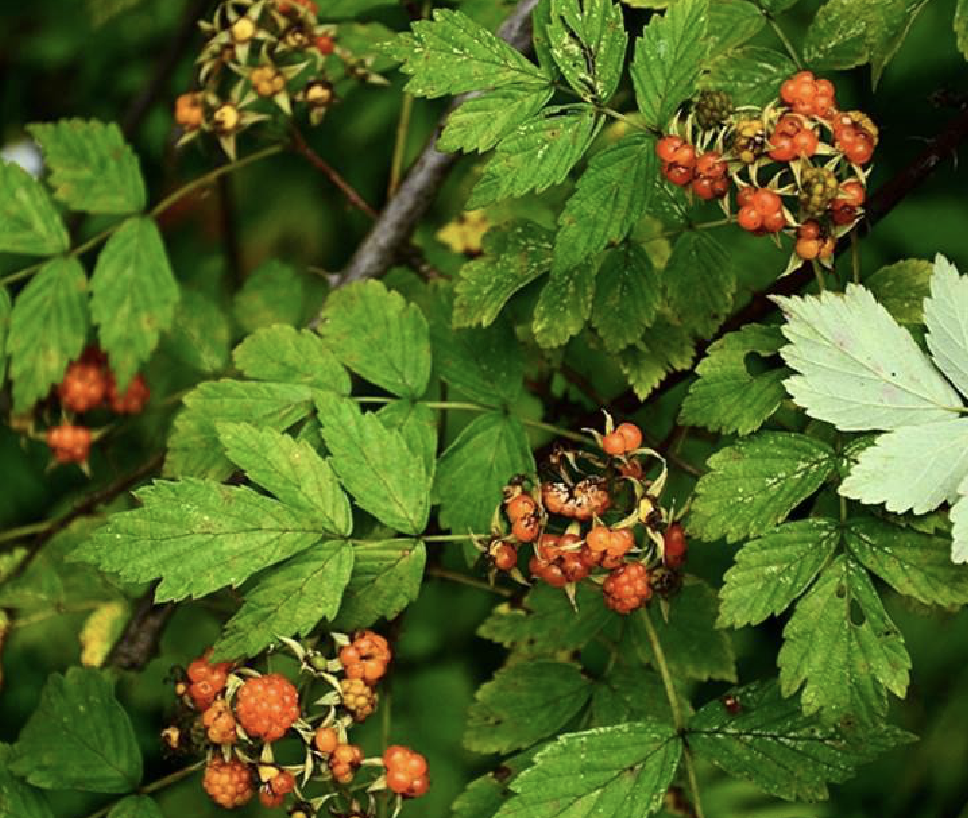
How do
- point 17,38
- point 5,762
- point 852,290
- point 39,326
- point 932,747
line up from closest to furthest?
point 852,290 < point 5,762 < point 39,326 < point 932,747 < point 17,38

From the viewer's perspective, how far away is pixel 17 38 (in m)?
3.37

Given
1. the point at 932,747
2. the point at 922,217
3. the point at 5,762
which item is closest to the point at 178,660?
the point at 5,762

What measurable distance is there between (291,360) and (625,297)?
0.51m

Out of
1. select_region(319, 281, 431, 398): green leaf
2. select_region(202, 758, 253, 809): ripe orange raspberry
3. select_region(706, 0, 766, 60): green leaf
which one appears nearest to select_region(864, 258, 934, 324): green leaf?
select_region(706, 0, 766, 60): green leaf

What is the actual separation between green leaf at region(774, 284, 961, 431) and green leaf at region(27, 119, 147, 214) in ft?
3.91

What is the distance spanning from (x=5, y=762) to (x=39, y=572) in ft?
1.48

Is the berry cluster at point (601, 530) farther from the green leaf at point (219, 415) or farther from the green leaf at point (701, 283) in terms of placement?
the green leaf at point (219, 415)

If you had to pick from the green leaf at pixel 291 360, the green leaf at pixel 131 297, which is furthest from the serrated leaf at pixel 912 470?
the green leaf at pixel 131 297

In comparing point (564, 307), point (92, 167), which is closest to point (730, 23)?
point (564, 307)

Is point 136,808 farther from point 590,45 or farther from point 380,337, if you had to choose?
point 590,45

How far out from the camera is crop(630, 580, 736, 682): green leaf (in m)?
1.85

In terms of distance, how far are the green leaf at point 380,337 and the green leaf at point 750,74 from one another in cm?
55

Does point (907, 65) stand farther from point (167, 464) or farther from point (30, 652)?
point (30, 652)

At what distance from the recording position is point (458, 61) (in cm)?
163
